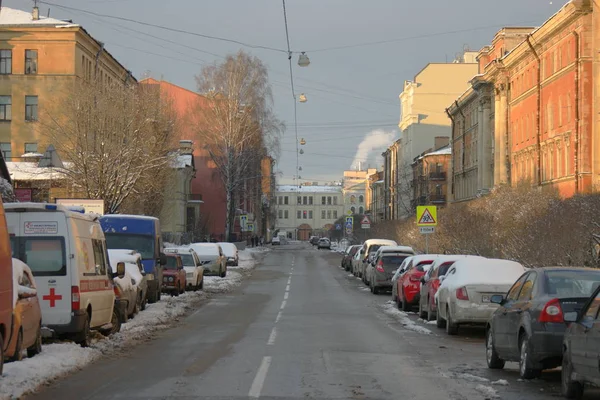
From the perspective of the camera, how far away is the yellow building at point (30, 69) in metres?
58.3

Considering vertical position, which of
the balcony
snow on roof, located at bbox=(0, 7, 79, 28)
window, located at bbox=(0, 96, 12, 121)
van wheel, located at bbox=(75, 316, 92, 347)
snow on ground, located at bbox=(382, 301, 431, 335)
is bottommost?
snow on ground, located at bbox=(382, 301, 431, 335)

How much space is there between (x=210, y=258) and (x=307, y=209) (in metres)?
142

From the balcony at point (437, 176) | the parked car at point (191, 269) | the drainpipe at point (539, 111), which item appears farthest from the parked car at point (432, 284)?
the balcony at point (437, 176)

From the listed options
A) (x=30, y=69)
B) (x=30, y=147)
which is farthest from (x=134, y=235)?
Answer: (x=30, y=69)

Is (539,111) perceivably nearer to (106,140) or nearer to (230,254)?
(230,254)

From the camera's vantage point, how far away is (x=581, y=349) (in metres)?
9.71

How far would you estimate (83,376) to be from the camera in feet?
39.6

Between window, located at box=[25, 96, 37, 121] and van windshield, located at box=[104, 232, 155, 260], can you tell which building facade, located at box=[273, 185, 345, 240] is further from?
van windshield, located at box=[104, 232, 155, 260]

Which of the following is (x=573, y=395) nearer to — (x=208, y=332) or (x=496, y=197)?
(x=208, y=332)

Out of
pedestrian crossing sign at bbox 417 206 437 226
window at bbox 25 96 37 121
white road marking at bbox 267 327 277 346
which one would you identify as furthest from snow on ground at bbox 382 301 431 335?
window at bbox 25 96 37 121

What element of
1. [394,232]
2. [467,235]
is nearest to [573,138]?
[467,235]

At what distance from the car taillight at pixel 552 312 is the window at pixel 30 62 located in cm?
5276

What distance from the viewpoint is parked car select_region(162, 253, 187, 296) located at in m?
31.1

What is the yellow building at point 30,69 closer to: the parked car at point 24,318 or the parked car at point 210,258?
the parked car at point 210,258
